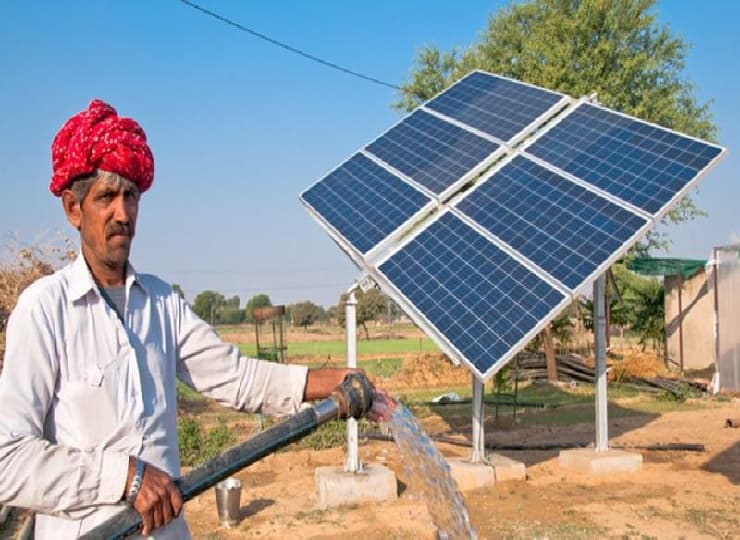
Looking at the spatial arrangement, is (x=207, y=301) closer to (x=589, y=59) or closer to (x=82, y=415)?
(x=589, y=59)

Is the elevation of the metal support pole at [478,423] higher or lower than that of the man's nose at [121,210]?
lower

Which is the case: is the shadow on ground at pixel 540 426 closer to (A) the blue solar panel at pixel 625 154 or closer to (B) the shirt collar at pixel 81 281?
(A) the blue solar panel at pixel 625 154

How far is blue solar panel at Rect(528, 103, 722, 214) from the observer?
7.52 metres

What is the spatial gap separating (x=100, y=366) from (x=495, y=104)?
354 inches

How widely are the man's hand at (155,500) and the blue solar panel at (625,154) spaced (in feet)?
20.8

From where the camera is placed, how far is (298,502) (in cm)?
757

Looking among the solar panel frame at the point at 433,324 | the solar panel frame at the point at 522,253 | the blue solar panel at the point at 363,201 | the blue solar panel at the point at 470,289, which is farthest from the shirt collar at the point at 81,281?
the blue solar panel at the point at 363,201

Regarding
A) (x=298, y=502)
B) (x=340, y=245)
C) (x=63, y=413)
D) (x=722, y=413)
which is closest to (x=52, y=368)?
(x=63, y=413)

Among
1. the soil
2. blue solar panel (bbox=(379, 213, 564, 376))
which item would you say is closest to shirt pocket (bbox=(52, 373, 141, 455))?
blue solar panel (bbox=(379, 213, 564, 376))

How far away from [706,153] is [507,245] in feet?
7.27

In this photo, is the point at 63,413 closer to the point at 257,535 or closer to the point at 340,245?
the point at 257,535

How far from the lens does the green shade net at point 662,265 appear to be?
854 inches

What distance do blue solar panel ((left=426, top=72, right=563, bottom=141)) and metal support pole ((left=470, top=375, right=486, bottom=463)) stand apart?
3035mm

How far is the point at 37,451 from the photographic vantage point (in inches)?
66.3
